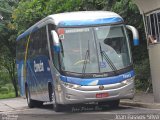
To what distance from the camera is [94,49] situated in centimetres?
1490

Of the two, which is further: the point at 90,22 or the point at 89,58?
the point at 90,22

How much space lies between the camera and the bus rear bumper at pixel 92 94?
14.5 metres

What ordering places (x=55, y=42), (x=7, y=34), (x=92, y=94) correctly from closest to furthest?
(x=55, y=42) < (x=92, y=94) < (x=7, y=34)

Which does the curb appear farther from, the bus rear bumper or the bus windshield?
the bus windshield

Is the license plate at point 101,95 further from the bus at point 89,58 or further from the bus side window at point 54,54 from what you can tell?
the bus side window at point 54,54

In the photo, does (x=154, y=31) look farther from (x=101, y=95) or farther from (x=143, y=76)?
(x=143, y=76)

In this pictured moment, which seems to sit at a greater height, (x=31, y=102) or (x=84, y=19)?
(x=84, y=19)

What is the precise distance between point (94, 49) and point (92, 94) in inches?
59.1

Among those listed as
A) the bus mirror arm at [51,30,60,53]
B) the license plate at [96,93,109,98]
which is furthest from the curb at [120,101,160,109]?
the bus mirror arm at [51,30,60,53]

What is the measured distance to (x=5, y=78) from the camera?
6134 centimetres

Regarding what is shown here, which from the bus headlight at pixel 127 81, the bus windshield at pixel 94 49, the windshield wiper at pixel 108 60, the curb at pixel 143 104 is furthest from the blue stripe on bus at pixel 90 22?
the curb at pixel 143 104

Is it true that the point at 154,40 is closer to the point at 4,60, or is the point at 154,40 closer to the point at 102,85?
the point at 102,85

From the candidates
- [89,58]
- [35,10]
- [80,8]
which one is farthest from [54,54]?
[35,10]

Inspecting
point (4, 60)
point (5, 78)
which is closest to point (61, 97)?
point (4, 60)
